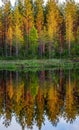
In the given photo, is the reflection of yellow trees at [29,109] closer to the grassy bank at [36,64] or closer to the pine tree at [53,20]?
the grassy bank at [36,64]

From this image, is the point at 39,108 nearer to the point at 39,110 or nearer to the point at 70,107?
the point at 39,110

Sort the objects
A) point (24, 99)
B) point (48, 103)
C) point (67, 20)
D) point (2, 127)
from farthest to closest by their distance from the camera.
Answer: point (67, 20) → point (24, 99) → point (48, 103) → point (2, 127)

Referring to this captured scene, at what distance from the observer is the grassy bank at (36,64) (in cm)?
5994

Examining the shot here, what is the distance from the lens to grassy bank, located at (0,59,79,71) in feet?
197

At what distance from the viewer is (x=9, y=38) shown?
72812 mm

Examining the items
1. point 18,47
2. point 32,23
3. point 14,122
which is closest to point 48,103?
point 14,122

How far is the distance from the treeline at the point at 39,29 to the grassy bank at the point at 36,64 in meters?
7.04

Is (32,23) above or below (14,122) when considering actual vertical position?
above

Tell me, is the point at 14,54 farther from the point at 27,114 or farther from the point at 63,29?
the point at 27,114

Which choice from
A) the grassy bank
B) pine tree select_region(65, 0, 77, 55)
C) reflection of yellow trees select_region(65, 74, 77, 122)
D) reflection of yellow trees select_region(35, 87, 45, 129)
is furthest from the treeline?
reflection of yellow trees select_region(35, 87, 45, 129)

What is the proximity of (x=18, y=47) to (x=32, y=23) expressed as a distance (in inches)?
322

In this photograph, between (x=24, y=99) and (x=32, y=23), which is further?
(x=32, y=23)

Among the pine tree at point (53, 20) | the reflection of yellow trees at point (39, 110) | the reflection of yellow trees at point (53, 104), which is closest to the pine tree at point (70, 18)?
the pine tree at point (53, 20)

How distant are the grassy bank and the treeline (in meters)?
7.04
